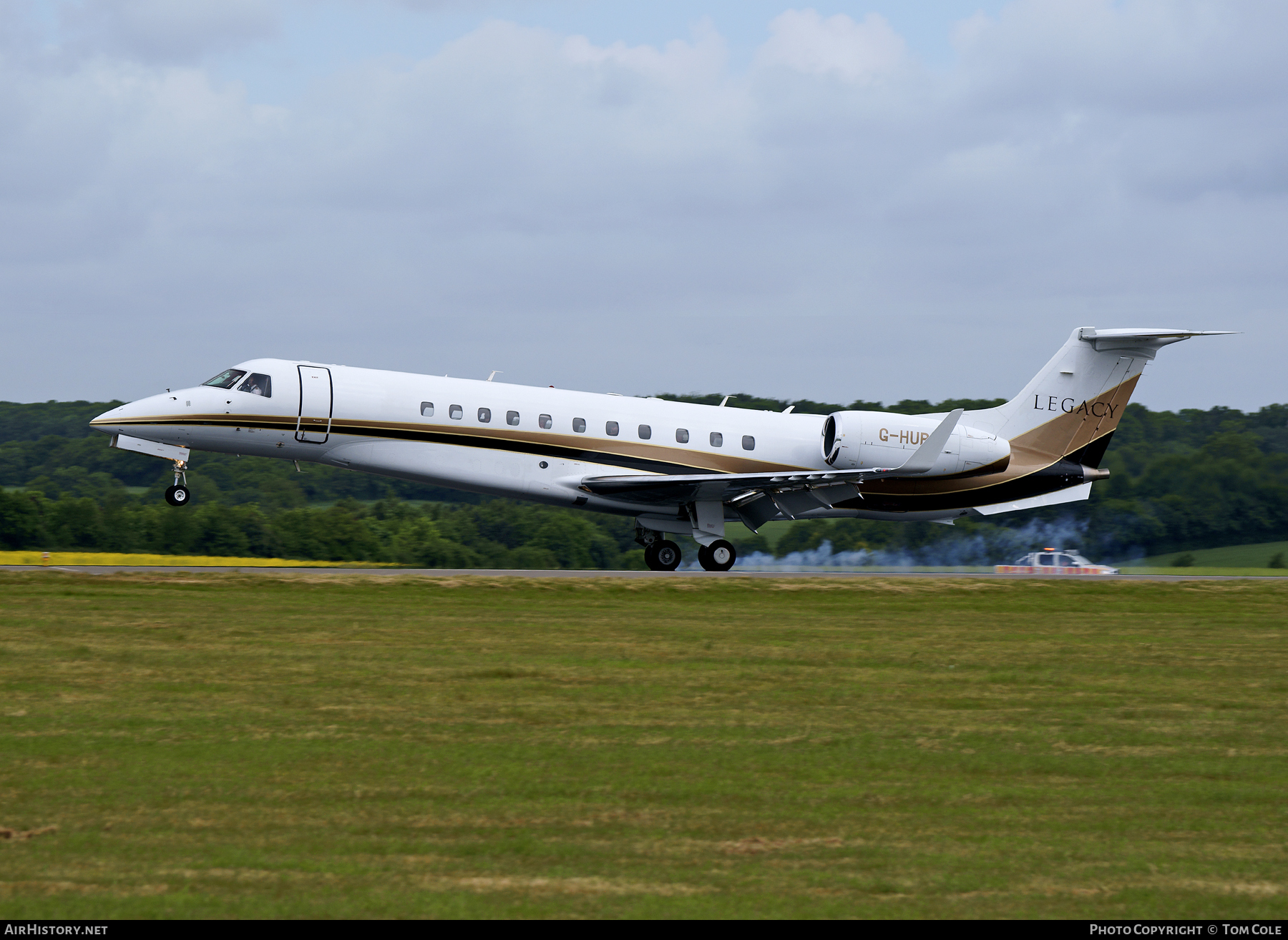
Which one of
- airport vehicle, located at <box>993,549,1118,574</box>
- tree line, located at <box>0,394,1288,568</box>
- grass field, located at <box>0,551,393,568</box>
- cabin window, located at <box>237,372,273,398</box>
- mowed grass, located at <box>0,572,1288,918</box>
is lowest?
mowed grass, located at <box>0,572,1288,918</box>

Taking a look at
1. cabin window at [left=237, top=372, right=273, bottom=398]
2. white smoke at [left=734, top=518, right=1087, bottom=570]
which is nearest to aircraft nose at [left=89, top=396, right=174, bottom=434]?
cabin window at [left=237, top=372, right=273, bottom=398]

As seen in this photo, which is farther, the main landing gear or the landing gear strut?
the main landing gear

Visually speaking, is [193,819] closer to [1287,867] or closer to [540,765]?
[540,765]

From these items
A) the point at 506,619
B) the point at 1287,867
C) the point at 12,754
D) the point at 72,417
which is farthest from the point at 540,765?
the point at 72,417

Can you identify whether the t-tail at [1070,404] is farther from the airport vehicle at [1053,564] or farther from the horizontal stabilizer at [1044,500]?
the airport vehicle at [1053,564]

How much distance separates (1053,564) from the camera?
116 feet

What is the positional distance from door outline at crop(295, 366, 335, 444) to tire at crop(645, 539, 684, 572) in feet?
26.7

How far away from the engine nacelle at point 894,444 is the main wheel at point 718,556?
10.1 ft

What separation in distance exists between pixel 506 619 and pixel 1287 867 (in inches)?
492

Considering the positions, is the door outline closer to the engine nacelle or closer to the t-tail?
the engine nacelle

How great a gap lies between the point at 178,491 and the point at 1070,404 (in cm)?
2050

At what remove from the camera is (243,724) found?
1038 cm

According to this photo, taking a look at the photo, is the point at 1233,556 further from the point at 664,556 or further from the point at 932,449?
the point at 664,556

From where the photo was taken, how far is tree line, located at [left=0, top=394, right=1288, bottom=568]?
3834 cm
